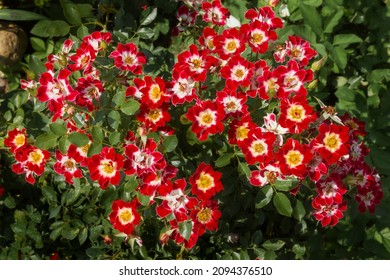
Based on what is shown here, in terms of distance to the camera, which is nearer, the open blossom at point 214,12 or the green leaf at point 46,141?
the green leaf at point 46,141

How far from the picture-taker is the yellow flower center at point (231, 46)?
5.72 ft

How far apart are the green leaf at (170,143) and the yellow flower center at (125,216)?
0.79 feet

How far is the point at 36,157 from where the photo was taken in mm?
1751

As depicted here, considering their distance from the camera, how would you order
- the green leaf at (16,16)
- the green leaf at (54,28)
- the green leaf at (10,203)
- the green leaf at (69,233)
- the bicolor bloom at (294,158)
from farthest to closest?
1. the green leaf at (16,16)
2. the green leaf at (54,28)
3. the green leaf at (10,203)
4. the green leaf at (69,233)
5. the bicolor bloom at (294,158)

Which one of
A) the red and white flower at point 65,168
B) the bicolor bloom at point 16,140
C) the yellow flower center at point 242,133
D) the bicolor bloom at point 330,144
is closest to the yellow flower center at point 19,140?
the bicolor bloom at point 16,140

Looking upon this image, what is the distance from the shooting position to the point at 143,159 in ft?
4.92

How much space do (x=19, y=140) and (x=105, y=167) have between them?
0.41m

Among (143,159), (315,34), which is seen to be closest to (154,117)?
(143,159)

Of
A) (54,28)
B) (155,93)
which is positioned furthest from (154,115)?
(54,28)

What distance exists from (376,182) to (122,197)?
84 cm

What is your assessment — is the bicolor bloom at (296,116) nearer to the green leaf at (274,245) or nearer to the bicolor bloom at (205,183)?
the bicolor bloom at (205,183)

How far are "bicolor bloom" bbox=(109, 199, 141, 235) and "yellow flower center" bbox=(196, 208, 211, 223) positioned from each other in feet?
0.60

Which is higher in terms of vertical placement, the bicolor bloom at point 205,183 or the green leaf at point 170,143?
the green leaf at point 170,143

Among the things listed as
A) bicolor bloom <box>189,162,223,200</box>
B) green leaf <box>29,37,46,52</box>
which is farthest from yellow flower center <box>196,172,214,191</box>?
green leaf <box>29,37,46,52</box>
